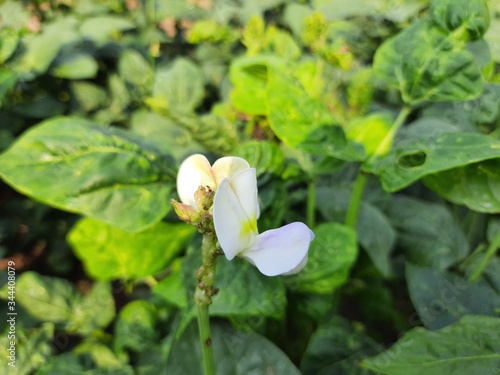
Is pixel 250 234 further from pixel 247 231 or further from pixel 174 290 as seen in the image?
pixel 174 290

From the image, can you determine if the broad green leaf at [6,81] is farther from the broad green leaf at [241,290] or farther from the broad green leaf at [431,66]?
the broad green leaf at [431,66]

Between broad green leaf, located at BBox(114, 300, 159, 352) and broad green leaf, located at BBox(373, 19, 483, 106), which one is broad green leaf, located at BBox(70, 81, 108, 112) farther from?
broad green leaf, located at BBox(373, 19, 483, 106)

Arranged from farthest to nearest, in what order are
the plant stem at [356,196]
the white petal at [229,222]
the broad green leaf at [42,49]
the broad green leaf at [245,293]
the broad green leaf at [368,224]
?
the broad green leaf at [42,49], the broad green leaf at [368,224], the plant stem at [356,196], the broad green leaf at [245,293], the white petal at [229,222]

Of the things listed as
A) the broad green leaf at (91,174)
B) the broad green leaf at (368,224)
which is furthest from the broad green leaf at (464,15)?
the broad green leaf at (91,174)

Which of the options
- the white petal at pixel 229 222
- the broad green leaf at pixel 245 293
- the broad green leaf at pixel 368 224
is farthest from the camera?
the broad green leaf at pixel 368 224

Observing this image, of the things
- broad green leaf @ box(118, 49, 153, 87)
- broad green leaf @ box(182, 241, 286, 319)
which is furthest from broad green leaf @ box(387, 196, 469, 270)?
broad green leaf @ box(118, 49, 153, 87)

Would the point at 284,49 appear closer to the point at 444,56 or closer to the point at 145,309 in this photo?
the point at 444,56

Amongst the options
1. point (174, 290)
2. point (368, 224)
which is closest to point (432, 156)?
point (368, 224)
